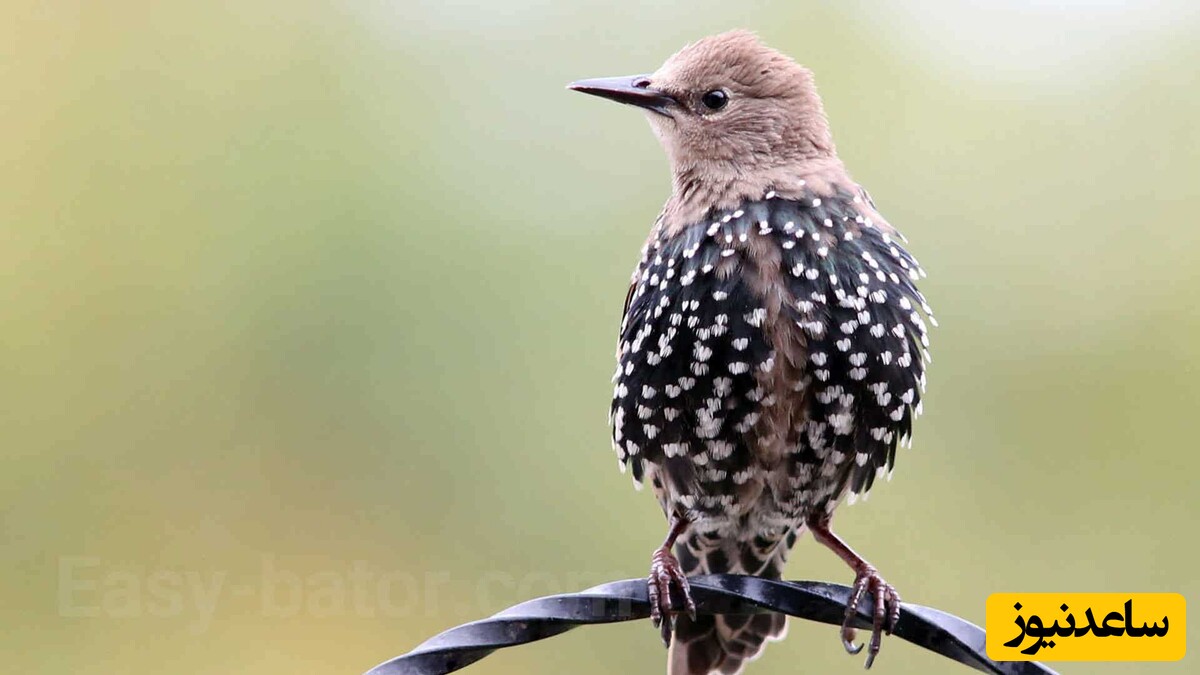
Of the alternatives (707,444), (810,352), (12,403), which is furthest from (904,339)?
(12,403)

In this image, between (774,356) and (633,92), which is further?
(633,92)

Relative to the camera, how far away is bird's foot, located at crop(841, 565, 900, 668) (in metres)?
3.83

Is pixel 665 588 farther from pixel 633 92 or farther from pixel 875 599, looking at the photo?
pixel 633 92

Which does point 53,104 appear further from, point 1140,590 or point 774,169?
point 1140,590

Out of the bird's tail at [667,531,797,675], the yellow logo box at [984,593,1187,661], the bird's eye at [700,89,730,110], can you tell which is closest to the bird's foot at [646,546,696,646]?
the bird's tail at [667,531,797,675]

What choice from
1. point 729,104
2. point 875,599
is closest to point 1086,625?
point 875,599

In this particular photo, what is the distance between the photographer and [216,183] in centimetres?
737

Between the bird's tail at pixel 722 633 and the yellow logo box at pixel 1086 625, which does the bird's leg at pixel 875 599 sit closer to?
the yellow logo box at pixel 1086 625

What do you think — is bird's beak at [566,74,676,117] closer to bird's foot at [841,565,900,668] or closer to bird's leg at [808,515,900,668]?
bird's leg at [808,515,900,668]

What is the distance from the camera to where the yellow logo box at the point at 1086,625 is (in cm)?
373

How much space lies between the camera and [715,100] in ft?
15.5

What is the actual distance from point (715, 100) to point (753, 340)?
3.55 feet

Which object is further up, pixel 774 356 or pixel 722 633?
pixel 774 356

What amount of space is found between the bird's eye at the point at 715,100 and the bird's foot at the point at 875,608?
1632 mm
